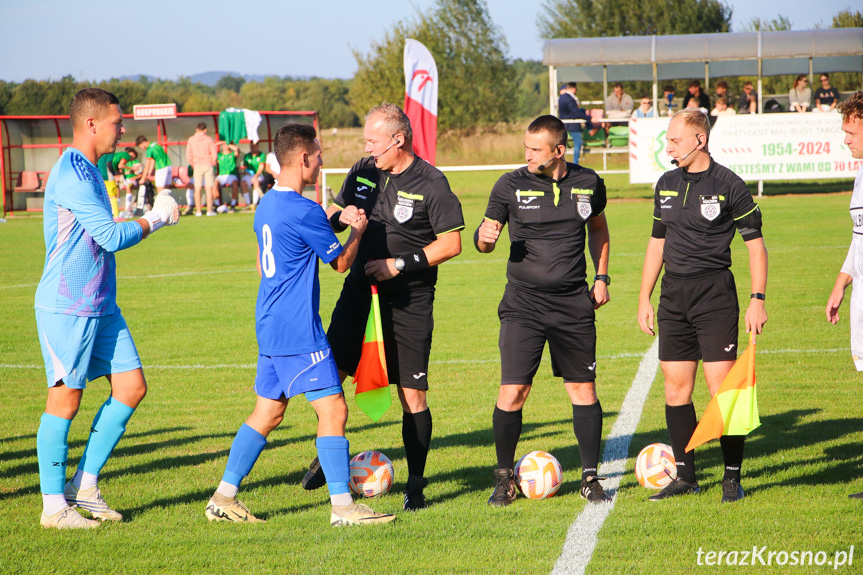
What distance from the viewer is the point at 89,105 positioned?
4.54m

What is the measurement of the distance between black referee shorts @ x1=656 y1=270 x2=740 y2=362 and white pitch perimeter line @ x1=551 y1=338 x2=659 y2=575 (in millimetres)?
951

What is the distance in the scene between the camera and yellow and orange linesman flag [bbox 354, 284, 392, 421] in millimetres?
4820

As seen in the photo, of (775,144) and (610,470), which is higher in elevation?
(775,144)

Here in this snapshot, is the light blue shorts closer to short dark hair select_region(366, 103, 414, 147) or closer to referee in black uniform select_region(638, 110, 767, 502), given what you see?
short dark hair select_region(366, 103, 414, 147)

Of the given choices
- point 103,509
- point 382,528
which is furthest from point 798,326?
point 103,509

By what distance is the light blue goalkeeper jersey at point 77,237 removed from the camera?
173 inches

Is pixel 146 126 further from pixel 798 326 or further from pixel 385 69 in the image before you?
pixel 385 69

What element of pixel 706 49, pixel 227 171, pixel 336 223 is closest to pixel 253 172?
pixel 227 171

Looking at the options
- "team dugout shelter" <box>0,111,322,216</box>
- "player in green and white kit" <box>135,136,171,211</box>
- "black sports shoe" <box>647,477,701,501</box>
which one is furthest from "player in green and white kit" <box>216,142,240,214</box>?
"black sports shoe" <box>647,477,701,501</box>

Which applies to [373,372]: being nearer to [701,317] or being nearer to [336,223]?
[336,223]

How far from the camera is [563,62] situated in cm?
2614

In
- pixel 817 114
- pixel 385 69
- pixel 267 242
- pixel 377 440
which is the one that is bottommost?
pixel 377 440

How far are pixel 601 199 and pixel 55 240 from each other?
3.06m

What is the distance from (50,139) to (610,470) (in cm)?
2788
